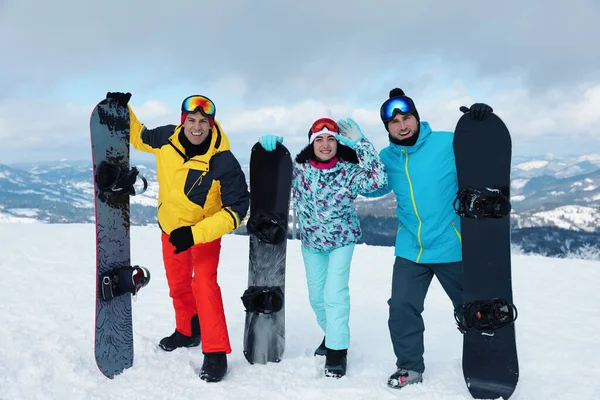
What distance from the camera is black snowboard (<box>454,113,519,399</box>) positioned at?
3305mm

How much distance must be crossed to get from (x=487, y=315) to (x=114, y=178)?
307 cm

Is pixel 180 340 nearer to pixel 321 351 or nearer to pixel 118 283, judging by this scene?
pixel 118 283

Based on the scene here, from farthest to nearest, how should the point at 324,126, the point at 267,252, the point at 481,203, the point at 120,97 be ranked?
the point at 267,252
the point at 120,97
the point at 324,126
the point at 481,203

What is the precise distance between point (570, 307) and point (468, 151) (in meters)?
4.31

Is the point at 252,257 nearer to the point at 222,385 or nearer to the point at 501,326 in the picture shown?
the point at 222,385

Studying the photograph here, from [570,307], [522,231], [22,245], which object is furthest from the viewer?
[522,231]

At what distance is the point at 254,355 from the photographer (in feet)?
12.8

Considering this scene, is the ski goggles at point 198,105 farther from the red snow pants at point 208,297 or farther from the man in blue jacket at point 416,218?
the man in blue jacket at point 416,218

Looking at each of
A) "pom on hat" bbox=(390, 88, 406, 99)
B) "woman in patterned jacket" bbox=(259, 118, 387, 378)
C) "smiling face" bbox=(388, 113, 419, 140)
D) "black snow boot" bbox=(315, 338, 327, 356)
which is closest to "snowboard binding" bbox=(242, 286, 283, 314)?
"woman in patterned jacket" bbox=(259, 118, 387, 378)

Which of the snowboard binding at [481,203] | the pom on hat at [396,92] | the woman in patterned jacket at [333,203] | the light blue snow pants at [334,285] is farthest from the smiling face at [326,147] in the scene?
the snowboard binding at [481,203]

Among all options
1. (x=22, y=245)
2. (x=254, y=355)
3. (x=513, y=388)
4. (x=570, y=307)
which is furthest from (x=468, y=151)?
(x=22, y=245)

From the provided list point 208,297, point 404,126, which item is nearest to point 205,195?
point 208,297

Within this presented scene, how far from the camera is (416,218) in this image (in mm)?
3443

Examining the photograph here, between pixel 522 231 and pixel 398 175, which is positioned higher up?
pixel 398 175
